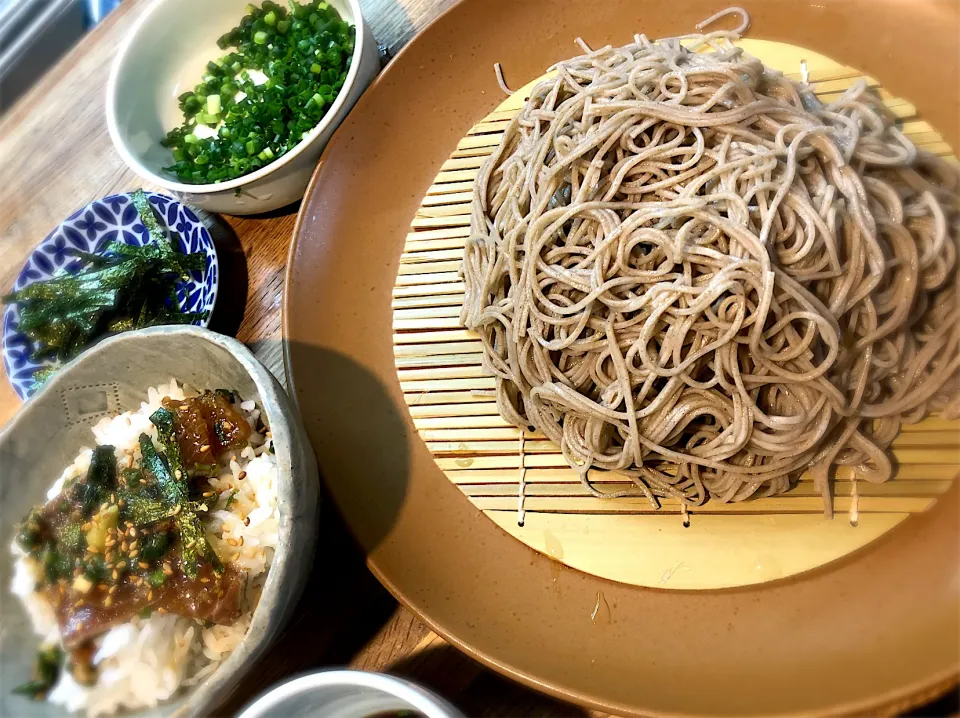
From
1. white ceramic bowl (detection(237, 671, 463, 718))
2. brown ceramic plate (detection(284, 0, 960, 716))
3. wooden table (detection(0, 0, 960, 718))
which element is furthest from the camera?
wooden table (detection(0, 0, 960, 718))

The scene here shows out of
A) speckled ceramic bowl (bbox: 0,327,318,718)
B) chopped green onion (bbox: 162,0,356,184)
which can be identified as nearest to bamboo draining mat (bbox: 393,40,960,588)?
speckled ceramic bowl (bbox: 0,327,318,718)

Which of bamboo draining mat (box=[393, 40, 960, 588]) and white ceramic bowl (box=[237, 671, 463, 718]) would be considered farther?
bamboo draining mat (box=[393, 40, 960, 588])

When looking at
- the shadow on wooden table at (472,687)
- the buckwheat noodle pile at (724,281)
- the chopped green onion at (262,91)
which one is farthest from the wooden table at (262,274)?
the buckwheat noodle pile at (724,281)

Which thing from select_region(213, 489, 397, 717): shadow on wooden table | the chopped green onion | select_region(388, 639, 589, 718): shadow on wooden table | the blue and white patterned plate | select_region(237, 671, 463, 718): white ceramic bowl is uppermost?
the chopped green onion

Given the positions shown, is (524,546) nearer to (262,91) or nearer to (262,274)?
(262,274)

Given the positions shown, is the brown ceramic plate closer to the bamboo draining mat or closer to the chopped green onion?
the bamboo draining mat

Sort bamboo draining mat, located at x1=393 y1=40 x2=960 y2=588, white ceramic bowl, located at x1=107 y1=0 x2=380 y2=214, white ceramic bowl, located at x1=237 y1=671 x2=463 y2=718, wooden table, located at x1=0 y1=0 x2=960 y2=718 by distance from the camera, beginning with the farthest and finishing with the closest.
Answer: white ceramic bowl, located at x1=107 y1=0 x2=380 y2=214
wooden table, located at x1=0 y1=0 x2=960 y2=718
bamboo draining mat, located at x1=393 y1=40 x2=960 y2=588
white ceramic bowl, located at x1=237 y1=671 x2=463 y2=718
